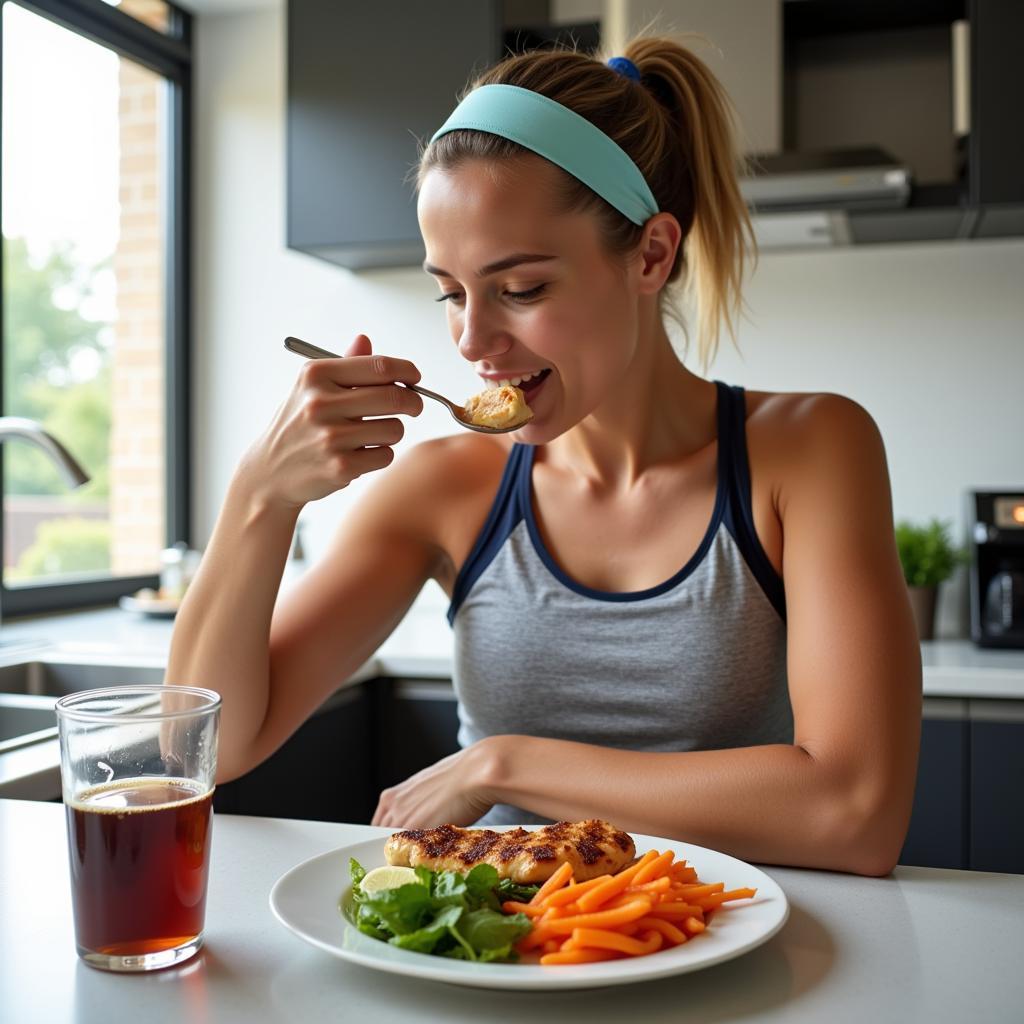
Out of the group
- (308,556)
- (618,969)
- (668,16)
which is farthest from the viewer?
(308,556)

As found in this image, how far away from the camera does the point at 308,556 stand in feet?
10.5

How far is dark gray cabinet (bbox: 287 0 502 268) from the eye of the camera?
8.66 ft

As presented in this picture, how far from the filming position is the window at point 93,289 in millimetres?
2736

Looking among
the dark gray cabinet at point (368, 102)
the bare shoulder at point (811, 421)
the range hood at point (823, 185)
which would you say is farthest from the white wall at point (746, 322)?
the bare shoulder at point (811, 421)

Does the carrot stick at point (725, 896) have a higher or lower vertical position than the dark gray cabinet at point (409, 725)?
higher

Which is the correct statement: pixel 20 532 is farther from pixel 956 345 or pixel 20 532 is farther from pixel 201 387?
pixel 956 345

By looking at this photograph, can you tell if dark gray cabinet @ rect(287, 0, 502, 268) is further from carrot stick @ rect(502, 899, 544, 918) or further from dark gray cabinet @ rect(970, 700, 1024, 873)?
carrot stick @ rect(502, 899, 544, 918)

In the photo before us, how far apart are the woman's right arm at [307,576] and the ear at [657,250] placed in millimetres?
378

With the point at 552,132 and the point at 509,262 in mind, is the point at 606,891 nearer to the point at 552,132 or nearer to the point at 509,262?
the point at 509,262

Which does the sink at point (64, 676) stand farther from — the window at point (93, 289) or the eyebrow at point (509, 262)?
the eyebrow at point (509, 262)

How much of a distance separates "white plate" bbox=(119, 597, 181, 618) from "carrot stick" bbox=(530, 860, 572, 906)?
203 cm

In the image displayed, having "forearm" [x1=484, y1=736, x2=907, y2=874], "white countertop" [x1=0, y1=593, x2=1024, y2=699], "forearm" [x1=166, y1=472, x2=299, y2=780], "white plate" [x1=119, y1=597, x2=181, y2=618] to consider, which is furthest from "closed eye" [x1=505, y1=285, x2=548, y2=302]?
"white plate" [x1=119, y1=597, x2=181, y2=618]

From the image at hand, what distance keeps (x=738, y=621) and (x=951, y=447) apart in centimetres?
161

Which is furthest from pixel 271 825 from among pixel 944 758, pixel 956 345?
pixel 956 345
